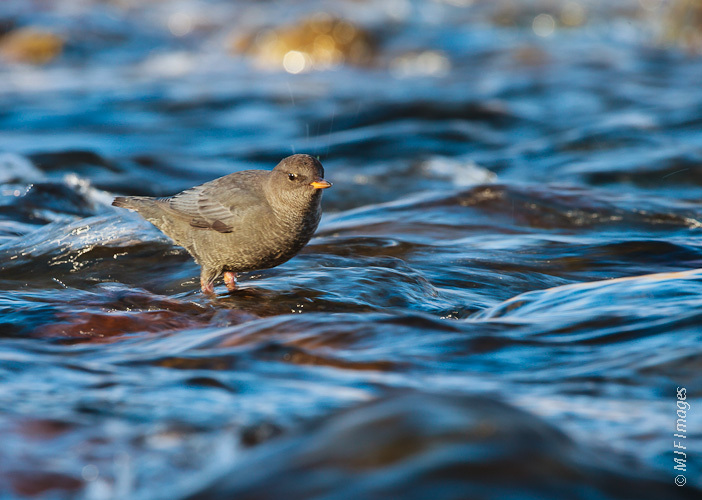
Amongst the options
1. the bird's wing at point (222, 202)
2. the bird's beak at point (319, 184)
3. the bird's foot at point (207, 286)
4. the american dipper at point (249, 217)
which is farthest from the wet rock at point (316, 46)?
the bird's beak at point (319, 184)

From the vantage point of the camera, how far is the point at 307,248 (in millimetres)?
6676

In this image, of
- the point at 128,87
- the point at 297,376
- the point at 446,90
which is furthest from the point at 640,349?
the point at 128,87

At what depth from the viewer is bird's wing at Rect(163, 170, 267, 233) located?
5613 millimetres

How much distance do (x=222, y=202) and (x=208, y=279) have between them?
540 mm

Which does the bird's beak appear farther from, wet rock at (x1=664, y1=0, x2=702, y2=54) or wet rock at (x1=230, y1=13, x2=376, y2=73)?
wet rock at (x1=664, y1=0, x2=702, y2=54)

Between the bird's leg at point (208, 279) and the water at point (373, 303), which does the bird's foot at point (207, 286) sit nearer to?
the bird's leg at point (208, 279)

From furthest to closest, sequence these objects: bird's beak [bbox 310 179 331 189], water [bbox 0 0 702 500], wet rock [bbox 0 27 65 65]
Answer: wet rock [bbox 0 27 65 65] → bird's beak [bbox 310 179 331 189] → water [bbox 0 0 702 500]

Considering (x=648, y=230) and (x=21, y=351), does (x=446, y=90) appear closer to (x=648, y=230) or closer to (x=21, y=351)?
(x=648, y=230)

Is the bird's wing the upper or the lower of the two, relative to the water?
upper

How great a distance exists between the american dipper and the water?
0.84 feet

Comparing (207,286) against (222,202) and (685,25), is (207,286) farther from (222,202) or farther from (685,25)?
(685,25)

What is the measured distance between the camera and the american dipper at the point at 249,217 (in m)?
5.35

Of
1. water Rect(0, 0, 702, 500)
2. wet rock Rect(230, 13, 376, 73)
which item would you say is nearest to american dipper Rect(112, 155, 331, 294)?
water Rect(0, 0, 702, 500)

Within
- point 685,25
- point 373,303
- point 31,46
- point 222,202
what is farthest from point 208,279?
point 685,25
